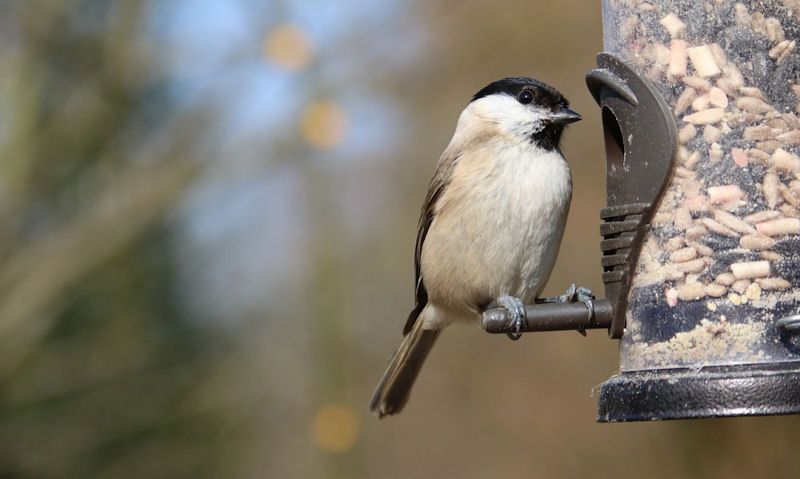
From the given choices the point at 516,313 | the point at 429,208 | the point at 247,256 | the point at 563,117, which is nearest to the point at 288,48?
the point at 247,256

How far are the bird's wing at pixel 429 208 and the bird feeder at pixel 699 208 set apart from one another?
118cm

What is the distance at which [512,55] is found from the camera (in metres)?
8.38

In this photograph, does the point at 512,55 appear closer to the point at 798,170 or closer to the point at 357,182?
the point at 357,182

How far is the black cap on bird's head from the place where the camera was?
4.50 m

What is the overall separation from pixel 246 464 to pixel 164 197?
3.48 meters

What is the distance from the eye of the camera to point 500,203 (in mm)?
4434

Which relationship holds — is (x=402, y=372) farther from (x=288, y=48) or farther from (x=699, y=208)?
(x=288, y=48)

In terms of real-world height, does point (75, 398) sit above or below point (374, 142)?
below

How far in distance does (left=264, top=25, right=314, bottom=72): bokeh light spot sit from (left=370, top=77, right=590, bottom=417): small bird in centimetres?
222

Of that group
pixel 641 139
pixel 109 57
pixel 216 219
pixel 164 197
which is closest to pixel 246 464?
pixel 216 219

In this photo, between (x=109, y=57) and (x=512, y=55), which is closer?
(x=109, y=57)

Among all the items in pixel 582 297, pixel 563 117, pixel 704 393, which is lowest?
pixel 704 393

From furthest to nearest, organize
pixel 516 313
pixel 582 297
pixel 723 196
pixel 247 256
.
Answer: pixel 247 256, pixel 516 313, pixel 582 297, pixel 723 196

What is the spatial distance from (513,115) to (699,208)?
1.29 m
